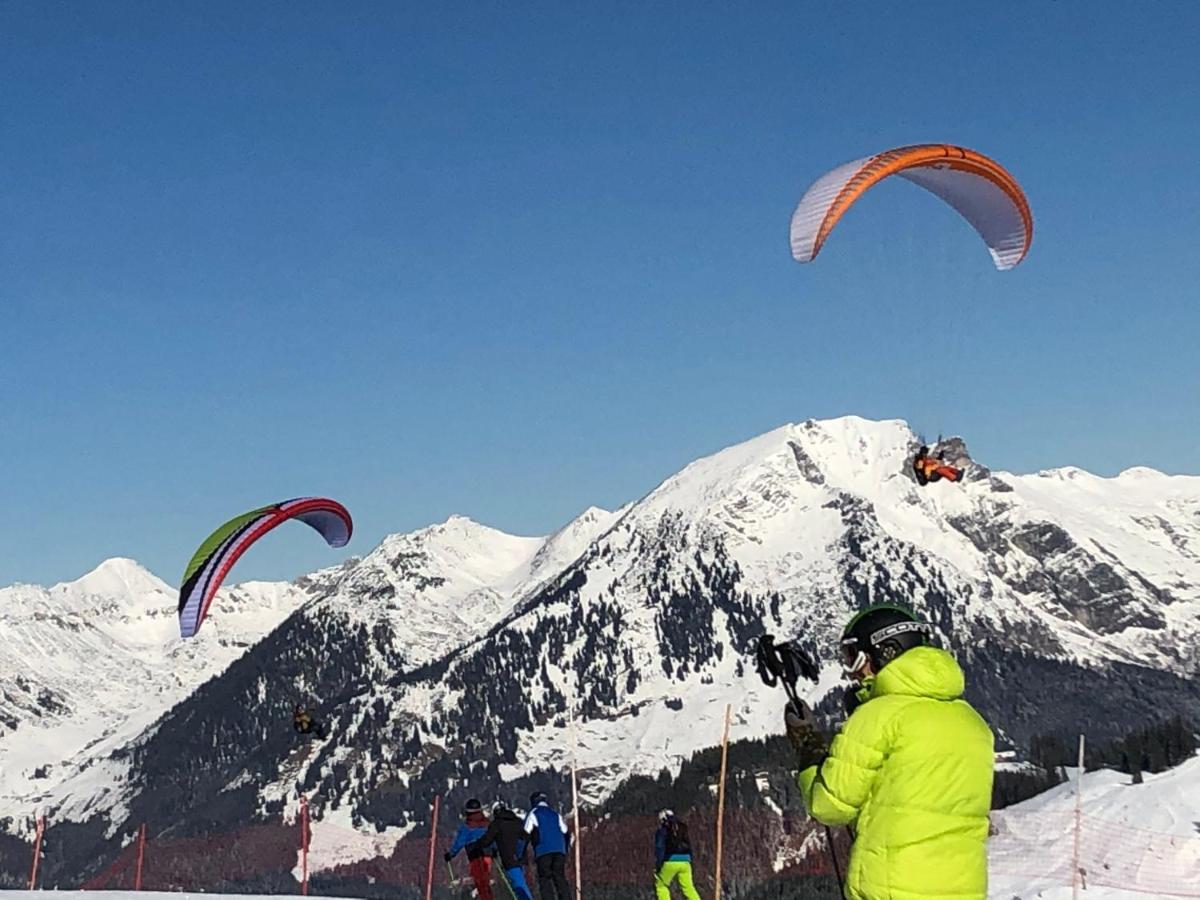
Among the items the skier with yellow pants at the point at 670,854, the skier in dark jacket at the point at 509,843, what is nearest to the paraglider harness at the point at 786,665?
the skier in dark jacket at the point at 509,843

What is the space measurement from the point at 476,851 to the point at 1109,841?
10296 mm

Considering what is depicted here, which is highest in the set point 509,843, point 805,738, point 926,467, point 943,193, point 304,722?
point 943,193

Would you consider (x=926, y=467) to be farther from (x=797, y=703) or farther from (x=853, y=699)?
(x=853, y=699)

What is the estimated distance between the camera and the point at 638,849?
46906mm

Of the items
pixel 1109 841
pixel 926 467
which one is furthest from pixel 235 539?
pixel 1109 841

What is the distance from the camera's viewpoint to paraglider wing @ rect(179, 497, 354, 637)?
2727 centimetres

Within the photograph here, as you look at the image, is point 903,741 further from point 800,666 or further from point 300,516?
point 300,516

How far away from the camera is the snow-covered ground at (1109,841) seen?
19.9 m

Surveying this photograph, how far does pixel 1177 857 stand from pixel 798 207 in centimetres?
1124

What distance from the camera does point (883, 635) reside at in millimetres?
5852

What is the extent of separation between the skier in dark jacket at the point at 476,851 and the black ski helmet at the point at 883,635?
13136 millimetres

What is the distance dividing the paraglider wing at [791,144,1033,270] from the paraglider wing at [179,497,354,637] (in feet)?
44.5


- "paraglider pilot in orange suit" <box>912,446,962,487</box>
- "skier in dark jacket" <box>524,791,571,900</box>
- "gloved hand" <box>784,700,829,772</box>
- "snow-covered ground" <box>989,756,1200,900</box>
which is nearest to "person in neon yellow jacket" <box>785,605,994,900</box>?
"gloved hand" <box>784,700,829,772</box>

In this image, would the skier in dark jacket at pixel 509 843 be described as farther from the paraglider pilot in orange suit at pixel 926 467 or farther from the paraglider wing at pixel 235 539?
the paraglider pilot in orange suit at pixel 926 467
